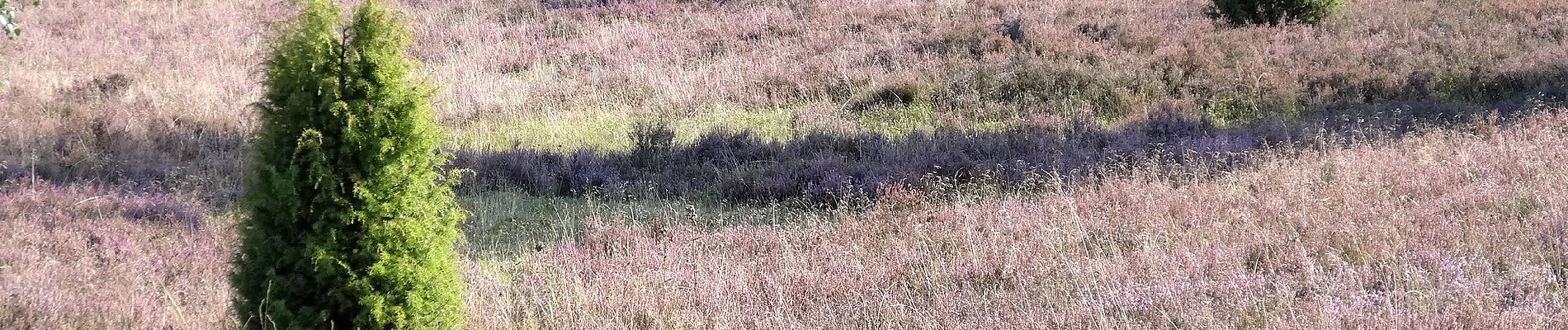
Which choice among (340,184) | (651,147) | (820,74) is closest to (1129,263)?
(340,184)

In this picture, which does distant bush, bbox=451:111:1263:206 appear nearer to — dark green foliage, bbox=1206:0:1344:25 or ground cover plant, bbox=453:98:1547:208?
ground cover plant, bbox=453:98:1547:208

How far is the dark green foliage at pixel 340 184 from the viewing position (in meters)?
2.93

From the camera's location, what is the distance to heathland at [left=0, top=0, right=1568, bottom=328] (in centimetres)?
405

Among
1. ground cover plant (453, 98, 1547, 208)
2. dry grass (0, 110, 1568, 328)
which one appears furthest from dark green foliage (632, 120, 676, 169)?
dry grass (0, 110, 1568, 328)

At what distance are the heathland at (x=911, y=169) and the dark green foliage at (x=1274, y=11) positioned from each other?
0.21m

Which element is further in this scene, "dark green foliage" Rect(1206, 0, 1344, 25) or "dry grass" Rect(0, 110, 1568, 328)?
"dark green foliage" Rect(1206, 0, 1344, 25)

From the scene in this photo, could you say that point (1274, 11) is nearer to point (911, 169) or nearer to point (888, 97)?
point (888, 97)

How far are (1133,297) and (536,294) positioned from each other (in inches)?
98.0

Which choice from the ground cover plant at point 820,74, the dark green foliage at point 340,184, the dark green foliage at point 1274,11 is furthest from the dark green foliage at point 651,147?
the dark green foliage at point 1274,11

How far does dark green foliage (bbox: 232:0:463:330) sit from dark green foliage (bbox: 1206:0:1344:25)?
11.0 metres

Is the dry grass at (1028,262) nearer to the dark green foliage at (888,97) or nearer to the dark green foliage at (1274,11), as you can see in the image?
the dark green foliage at (888,97)

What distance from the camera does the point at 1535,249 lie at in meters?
4.11

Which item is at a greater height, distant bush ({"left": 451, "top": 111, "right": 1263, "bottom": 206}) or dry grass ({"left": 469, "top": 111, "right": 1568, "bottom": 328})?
dry grass ({"left": 469, "top": 111, "right": 1568, "bottom": 328})

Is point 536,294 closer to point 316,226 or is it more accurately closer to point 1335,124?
point 316,226
